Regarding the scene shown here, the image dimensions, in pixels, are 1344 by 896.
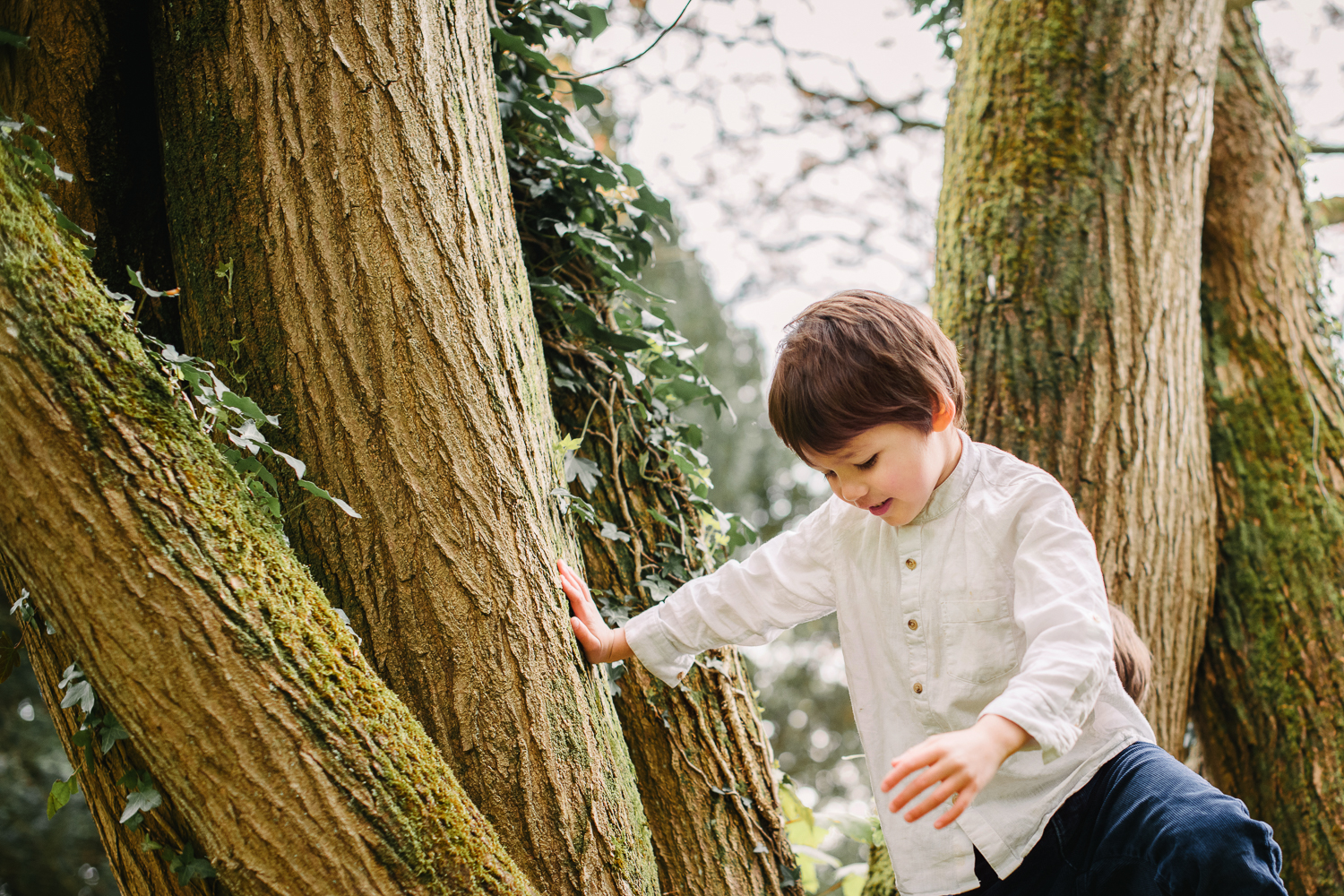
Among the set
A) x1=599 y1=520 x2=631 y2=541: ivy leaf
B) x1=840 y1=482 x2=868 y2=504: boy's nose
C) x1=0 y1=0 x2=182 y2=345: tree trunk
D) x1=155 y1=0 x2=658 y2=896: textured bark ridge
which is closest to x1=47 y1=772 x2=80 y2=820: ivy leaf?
x1=155 y1=0 x2=658 y2=896: textured bark ridge

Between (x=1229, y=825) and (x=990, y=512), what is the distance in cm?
59

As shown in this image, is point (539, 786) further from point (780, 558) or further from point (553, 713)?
point (780, 558)

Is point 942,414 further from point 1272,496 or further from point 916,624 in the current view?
point 1272,496

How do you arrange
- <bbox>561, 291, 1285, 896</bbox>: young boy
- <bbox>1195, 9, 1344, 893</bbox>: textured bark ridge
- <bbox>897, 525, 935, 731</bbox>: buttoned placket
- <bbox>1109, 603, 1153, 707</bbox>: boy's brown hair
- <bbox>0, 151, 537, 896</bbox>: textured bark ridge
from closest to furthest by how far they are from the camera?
<bbox>0, 151, 537, 896</bbox>: textured bark ridge → <bbox>561, 291, 1285, 896</bbox>: young boy → <bbox>897, 525, 935, 731</bbox>: buttoned placket → <bbox>1109, 603, 1153, 707</bbox>: boy's brown hair → <bbox>1195, 9, 1344, 893</bbox>: textured bark ridge

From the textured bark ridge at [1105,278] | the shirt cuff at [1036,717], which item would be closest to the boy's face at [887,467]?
the shirt cuff at [1036,717]

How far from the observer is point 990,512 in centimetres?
157

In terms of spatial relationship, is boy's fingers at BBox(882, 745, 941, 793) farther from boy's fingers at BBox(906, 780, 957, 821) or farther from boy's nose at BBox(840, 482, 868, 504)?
boy's nose at BBox(840, 482, 868, 504)

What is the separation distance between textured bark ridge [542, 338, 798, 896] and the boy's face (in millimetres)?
507

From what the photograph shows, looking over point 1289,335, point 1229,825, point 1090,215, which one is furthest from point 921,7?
point 1229,825

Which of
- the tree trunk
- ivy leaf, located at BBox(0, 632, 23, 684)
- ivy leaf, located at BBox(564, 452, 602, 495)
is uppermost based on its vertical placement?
the tree trunk

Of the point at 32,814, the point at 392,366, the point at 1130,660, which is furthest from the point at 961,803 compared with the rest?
the point at 32,814

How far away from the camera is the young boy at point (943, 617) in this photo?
1360 millimetres

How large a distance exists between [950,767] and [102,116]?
178cm

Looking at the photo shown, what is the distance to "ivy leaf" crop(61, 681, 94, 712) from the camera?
45.8 inches
